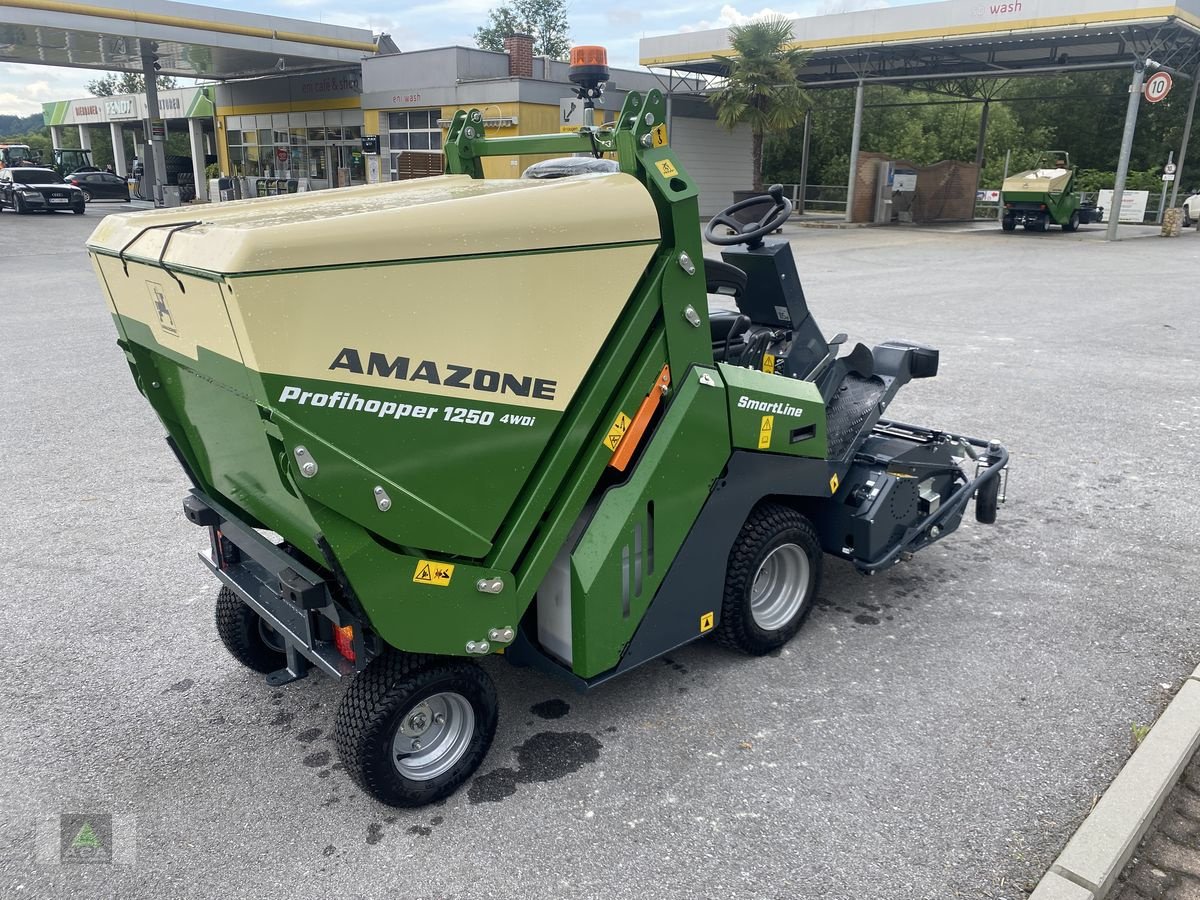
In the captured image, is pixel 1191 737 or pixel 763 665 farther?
pixel 763 665

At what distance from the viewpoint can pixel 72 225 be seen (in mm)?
26828

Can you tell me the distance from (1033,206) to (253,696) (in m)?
28.3

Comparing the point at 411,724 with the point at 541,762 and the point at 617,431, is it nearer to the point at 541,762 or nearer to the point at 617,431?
the point at 541,762

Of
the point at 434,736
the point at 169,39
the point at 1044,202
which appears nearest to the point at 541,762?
the point at 434,736

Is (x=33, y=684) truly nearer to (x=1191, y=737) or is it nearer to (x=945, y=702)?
(x=945, y=702)

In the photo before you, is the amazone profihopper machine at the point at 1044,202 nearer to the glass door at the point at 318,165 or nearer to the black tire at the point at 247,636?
A: the glass door at the point at 318,165

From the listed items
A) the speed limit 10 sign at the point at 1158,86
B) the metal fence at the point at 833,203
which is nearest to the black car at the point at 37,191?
the metal fence at the point at 833,203

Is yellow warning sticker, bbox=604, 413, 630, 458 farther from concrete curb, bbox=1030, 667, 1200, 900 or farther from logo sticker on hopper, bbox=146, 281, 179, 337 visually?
concrete curb, bbox=1030, 667, 1200, 900

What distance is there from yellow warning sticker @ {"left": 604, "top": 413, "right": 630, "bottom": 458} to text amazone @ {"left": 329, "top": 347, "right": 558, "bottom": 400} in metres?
0.30

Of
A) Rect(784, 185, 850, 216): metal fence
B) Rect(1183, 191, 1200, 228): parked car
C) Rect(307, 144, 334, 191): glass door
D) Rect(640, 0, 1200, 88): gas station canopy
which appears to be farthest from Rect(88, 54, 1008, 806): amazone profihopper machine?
Rect(784, 185, 850, 216): metal fence

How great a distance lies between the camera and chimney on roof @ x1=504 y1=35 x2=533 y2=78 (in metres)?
27.6

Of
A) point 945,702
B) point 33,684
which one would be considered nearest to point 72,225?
point 33,684

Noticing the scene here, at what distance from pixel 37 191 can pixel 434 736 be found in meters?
33.5

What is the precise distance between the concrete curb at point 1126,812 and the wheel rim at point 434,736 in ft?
5.84
